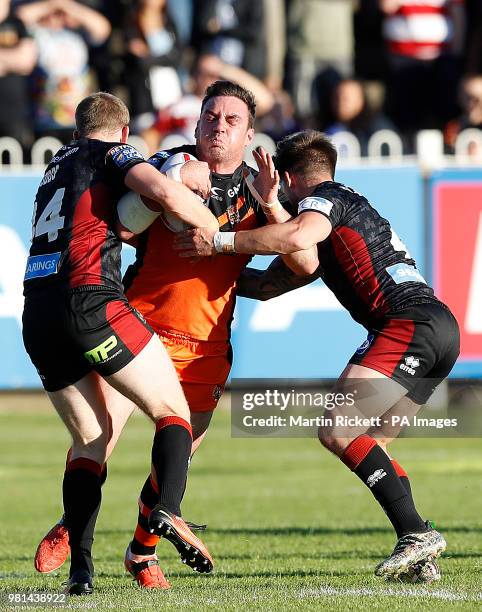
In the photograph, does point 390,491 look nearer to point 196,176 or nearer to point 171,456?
point 171,456

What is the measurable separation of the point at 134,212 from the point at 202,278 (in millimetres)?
736

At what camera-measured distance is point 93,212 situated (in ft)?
21.9

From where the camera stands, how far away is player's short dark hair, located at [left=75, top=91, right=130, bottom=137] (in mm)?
6918

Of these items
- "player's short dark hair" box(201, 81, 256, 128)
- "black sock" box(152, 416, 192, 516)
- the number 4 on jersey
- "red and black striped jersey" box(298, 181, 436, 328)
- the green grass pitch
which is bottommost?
the green grass pitch

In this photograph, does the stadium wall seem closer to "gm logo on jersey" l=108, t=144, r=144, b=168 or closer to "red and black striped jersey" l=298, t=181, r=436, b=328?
"red and black striped jersey" l=298, t=181, r=436, b=328

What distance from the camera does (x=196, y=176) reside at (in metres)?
6.87

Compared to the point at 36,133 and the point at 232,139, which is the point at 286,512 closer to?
the point at 232,139

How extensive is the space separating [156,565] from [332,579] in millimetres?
938

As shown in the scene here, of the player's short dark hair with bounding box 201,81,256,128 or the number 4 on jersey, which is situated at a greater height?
the player's short dark hair with bounding box 201,81,256,128

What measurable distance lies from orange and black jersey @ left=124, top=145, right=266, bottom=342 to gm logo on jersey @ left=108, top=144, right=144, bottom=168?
52 centimetres

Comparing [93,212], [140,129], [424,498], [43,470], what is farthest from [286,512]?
[140,129]

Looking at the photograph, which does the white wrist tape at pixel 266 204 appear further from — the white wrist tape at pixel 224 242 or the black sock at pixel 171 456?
the black sock at pixel 171 456

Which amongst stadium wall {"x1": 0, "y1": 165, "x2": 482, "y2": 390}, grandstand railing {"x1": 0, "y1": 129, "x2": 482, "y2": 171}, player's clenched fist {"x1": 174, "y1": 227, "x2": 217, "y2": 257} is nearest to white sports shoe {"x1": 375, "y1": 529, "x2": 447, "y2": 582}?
player's clenched fist {"x1": 174, "y1": 227, "x2": 217, "y2": 257}

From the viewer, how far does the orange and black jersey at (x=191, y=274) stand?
23.8 ft
